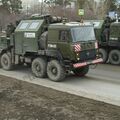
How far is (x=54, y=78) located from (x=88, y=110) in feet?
14.9

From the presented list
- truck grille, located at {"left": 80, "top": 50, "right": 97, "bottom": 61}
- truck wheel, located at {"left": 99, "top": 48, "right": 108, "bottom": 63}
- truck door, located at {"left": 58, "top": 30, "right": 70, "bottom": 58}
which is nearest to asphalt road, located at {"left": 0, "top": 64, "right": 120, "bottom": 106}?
truck grille, located at {"left": 80, "top": 50, "right": 97, "bottom": 61}

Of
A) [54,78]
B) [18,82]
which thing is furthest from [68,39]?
[18,82]

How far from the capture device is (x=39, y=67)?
48.8 ft

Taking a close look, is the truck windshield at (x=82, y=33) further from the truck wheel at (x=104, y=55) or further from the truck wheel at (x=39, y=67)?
the truck wheel at (x=104, y=55)

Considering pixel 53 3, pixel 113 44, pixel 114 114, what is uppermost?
pixel 53 3

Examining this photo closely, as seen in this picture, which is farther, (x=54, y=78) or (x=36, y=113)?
(x=54, y=78)

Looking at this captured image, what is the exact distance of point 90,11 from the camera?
52406 mm

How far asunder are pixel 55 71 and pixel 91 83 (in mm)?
1501

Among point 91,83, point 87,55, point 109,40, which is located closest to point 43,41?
point 87,55

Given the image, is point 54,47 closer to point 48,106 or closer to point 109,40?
point 48,106

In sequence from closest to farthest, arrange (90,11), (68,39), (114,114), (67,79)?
(114,114)
(68,39)
(67,79)
(90,11)

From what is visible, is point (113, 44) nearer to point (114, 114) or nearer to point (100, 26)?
point (100, 26)

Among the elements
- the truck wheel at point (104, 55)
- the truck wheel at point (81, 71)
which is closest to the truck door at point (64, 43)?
the truck wheel at point (81, 71)

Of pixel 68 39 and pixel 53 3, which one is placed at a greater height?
pixel 53 3
